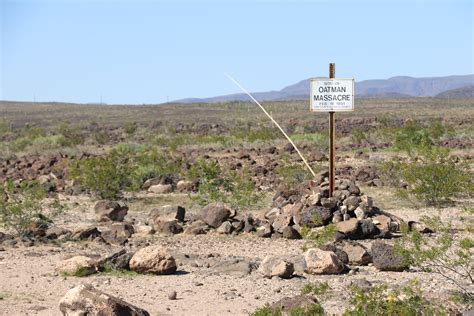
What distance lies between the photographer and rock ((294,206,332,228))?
46.8 feet

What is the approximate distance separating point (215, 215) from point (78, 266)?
4.56 m

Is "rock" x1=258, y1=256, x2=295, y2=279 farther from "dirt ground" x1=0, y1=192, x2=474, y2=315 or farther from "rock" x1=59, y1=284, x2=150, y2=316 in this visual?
"rock" x1=59, y1=284, x2=150, y2=316

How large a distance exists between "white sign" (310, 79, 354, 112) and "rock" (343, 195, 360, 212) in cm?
175

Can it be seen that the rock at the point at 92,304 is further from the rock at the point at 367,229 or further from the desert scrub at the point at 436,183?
A: the desert scrub at the point at 436,183

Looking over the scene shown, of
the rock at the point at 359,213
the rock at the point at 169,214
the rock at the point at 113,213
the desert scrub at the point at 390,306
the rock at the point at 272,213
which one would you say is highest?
the desert scrub at the point at 390,306

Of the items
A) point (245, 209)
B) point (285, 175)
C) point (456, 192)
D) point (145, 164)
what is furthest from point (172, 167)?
point (456, 192)

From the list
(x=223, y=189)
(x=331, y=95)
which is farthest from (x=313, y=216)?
(x=223, y=189)

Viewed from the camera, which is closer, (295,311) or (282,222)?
A: (295,311)

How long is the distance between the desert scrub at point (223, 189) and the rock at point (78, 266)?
638cm

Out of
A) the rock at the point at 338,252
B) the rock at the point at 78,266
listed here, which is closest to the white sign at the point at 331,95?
the rock at the point at 338,252

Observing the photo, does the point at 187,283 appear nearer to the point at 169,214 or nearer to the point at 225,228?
the point at 225,228

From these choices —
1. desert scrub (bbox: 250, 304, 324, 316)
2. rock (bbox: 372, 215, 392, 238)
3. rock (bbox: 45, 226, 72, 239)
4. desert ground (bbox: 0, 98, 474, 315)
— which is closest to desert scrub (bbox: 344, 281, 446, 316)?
desert ground (bbox: 0, 98, 474, 315)

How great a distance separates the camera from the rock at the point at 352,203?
14477 millimetres

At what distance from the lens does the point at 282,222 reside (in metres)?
14.8
